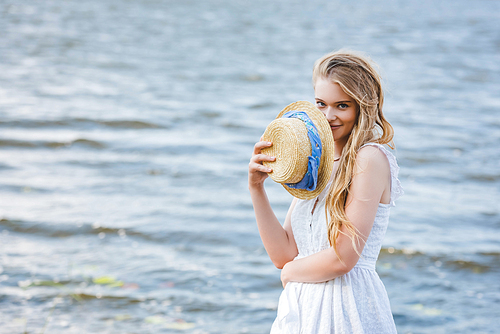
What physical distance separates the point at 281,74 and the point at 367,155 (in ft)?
41.5

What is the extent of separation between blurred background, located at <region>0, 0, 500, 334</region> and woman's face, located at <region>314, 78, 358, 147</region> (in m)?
0.30

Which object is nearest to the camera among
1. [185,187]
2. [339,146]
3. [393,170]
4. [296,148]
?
[296,148]

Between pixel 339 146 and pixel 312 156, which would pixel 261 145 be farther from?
pixel 339 146

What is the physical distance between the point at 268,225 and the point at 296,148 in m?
0.48

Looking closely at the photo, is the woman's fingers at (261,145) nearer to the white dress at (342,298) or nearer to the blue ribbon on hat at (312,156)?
the blue ribbon on hat at (312,156)

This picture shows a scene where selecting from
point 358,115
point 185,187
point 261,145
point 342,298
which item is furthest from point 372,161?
point 185,187

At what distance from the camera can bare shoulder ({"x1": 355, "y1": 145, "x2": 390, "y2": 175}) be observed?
1.98 m

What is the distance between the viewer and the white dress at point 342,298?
6.79 feet

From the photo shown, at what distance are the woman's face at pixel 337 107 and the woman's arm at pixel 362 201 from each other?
0.15 m

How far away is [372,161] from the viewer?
1.98 m

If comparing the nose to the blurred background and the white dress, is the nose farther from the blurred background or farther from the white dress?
the blurred background

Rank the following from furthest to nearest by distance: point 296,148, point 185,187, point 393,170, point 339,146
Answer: point 185,187
point 339,146
point 393,170
point 296,148

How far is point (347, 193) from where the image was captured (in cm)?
205

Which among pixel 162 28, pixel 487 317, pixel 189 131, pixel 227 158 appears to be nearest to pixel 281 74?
pixel 189 131
